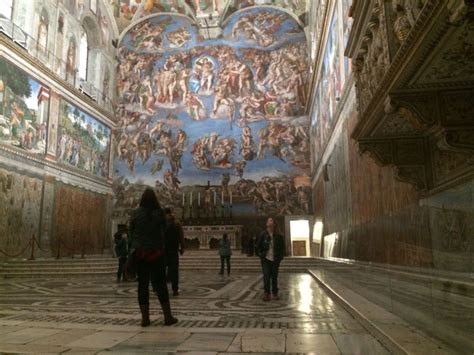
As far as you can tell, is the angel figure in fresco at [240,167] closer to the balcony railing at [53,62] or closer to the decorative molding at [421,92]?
the balcony railing at [53,62]

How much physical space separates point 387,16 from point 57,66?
19.2m

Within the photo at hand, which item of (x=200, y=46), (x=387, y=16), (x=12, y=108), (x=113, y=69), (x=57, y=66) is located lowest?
(x=387, y=16)

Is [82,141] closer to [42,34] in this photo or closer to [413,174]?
[42,34]

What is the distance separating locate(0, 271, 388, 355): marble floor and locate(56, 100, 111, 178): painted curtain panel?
1496 centimetres

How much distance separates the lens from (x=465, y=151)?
4.88 metres

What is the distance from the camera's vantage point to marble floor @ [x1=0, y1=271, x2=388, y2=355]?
3.49 meters

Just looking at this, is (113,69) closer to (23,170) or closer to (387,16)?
(23,170)

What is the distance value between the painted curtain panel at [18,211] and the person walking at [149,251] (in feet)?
44.1

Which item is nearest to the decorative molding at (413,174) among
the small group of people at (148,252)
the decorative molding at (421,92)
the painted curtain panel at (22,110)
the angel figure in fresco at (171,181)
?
the decorative molding at (421,92)

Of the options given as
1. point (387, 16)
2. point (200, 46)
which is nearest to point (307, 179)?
point (200, 46)

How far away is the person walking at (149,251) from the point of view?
4609mm

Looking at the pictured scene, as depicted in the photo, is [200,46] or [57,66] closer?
[57,66]

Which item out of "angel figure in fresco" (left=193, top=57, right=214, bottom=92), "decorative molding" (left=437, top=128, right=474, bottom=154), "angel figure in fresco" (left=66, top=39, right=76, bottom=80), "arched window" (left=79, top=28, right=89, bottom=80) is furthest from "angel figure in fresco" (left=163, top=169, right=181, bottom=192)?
"decorative molding" (left=437, top=128, right=474, bottom=154)

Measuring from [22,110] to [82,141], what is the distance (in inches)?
203
